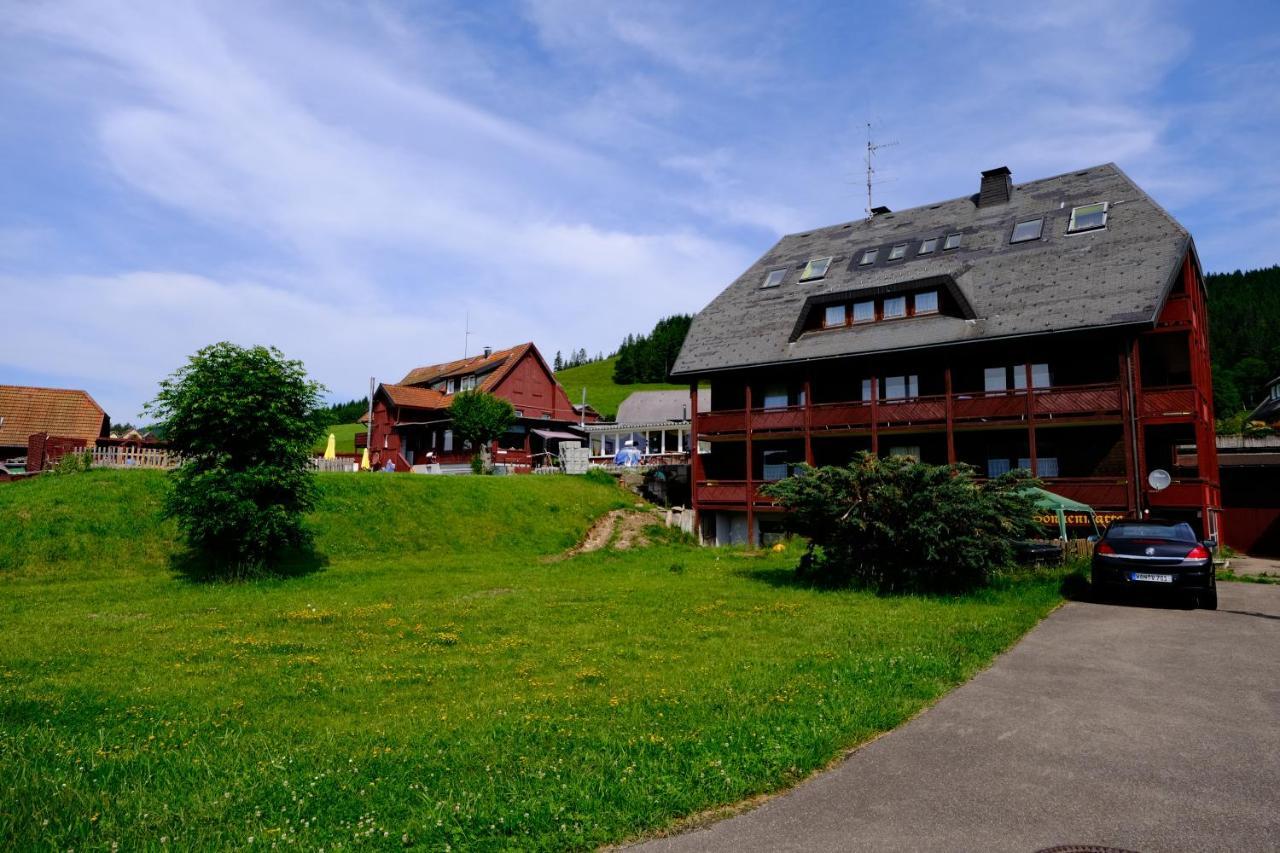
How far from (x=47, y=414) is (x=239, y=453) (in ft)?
99.5

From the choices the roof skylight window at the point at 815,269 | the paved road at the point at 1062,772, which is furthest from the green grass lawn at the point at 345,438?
the paved road at the point at 1062,772

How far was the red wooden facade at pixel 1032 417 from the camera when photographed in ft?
77.9

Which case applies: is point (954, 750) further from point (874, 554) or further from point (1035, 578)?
point (1035, 578)

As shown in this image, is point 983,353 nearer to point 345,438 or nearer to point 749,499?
point 749,499

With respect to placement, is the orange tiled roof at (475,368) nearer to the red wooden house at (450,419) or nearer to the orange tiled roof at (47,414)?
the red wooden house at (450,419)

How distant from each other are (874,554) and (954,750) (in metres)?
10.1

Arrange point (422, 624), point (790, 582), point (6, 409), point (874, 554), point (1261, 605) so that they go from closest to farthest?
point (422, 624) → point (1261, 605) → point (874, 554) → point (790, 582) → point (6, 409)

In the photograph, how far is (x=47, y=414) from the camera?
1601 inches

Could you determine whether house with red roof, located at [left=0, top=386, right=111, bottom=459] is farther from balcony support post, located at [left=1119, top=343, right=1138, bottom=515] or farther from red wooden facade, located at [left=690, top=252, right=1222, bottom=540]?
balcony support post, located at [left=1119, top=343, right=1138, bottom=515]

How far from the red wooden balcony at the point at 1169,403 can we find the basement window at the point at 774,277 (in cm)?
1604

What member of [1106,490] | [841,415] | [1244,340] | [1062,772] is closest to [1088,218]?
[1106,490]

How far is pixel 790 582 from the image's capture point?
18.1 meters

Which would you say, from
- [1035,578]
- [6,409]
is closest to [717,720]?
[1035,578]

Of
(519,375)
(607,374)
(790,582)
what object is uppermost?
(607,374)
